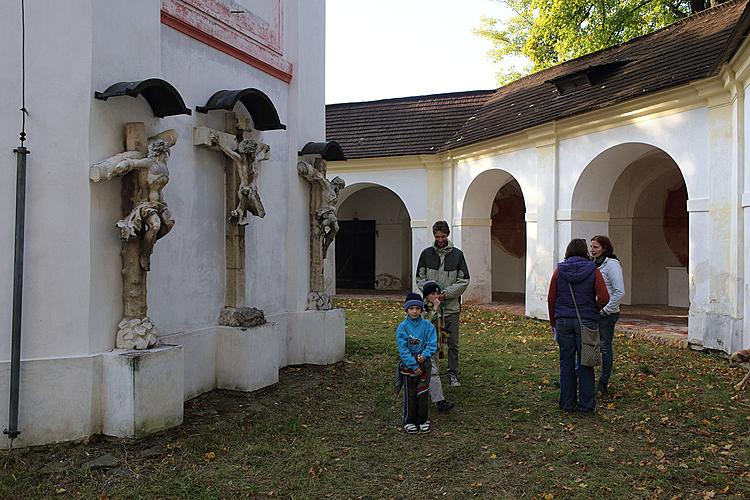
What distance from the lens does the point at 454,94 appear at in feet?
60.5

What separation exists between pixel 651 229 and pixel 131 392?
13330mm

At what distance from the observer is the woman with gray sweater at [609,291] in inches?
264

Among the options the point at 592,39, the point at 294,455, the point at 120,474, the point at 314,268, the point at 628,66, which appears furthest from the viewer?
the point at 592,39

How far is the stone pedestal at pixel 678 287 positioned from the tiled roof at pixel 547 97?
5.05 metres

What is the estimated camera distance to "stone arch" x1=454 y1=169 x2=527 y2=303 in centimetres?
1606

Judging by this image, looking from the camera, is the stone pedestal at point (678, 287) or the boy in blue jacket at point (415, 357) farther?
the stone pedestal at point (678, 287)

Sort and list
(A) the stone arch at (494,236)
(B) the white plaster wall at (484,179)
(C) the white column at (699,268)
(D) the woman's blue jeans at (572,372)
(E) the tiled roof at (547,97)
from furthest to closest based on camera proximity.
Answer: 1. (A) the stone arch at (494,236)
2. (B) the white plaster wall at (484,179)
3. (E) the tiled roof at (547,97)
4. (C) the white column at (699,268)
5. (D) the woman's blue jeans at (572,372)

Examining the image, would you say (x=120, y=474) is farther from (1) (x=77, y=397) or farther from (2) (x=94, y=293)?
(2) (x=94, y=293)

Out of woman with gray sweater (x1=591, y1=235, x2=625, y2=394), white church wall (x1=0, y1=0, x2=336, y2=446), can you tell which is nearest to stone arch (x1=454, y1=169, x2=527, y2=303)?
woman with gray sweater (x1=591, y1=235, x2=625, y2=394)

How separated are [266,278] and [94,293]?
2938mm

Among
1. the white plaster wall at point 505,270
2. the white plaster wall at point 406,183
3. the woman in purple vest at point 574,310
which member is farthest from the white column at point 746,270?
the white plaster wall at point 505,270

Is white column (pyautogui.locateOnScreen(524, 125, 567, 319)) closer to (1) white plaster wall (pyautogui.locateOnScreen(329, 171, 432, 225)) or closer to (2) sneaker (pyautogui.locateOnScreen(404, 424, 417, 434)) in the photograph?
(1) white plaster wall (pyautogui.locateOnScreen(329, 171, 432, 225))

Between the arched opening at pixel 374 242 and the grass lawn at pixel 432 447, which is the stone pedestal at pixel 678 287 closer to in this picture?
the grass lawn at pixel 432 447

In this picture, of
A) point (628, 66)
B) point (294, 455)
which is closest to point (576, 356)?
point (294, 455)
